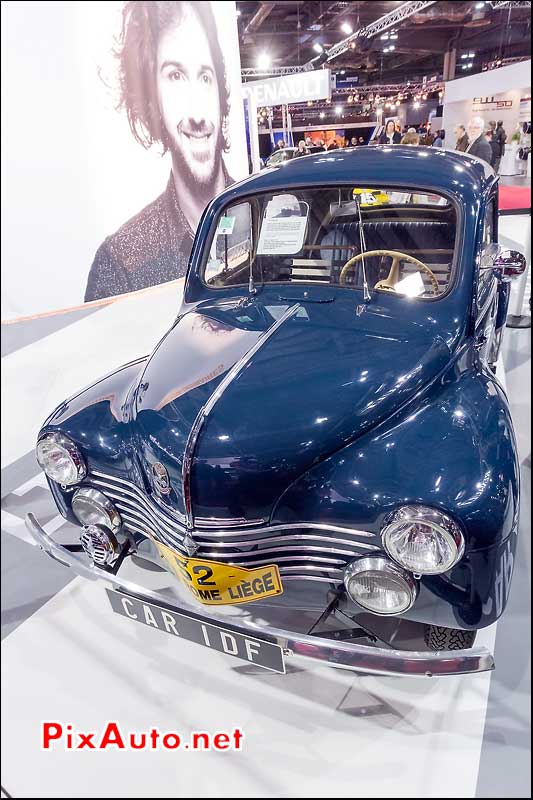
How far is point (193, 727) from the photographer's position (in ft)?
5.89

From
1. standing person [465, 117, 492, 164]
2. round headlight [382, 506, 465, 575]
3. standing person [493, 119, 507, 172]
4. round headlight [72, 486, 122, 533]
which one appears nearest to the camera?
round headlight [382, 506, 465, 575]

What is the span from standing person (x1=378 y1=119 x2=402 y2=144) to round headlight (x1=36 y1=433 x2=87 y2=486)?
8.32ft

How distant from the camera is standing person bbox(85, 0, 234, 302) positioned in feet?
11.4

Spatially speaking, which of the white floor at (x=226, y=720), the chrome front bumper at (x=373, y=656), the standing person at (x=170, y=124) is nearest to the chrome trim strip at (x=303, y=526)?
the chrome front bumper at (x=373, y=656)

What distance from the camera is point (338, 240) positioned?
8.03 ft

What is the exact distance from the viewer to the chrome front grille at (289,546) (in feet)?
4.91

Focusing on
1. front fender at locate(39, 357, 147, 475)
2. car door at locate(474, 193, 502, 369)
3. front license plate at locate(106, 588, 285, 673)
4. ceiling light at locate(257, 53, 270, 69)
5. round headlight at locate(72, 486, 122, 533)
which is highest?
ceiling light at locate(257, 53, 270, 69)

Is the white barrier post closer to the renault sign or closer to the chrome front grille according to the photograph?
the renault sign

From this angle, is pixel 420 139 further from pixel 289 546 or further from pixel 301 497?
pixel 289 546

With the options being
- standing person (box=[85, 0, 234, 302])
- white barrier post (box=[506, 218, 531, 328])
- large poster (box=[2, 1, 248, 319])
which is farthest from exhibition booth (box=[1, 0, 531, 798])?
white barrier post (box=[506, 218, 531, 328])

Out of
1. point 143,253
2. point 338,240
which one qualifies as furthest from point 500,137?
point 143,253

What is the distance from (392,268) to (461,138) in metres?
1.66

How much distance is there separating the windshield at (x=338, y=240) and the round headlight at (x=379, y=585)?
1121 millimetres

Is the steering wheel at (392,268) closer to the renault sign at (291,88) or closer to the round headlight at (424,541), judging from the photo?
the round headlight at (424,541)
